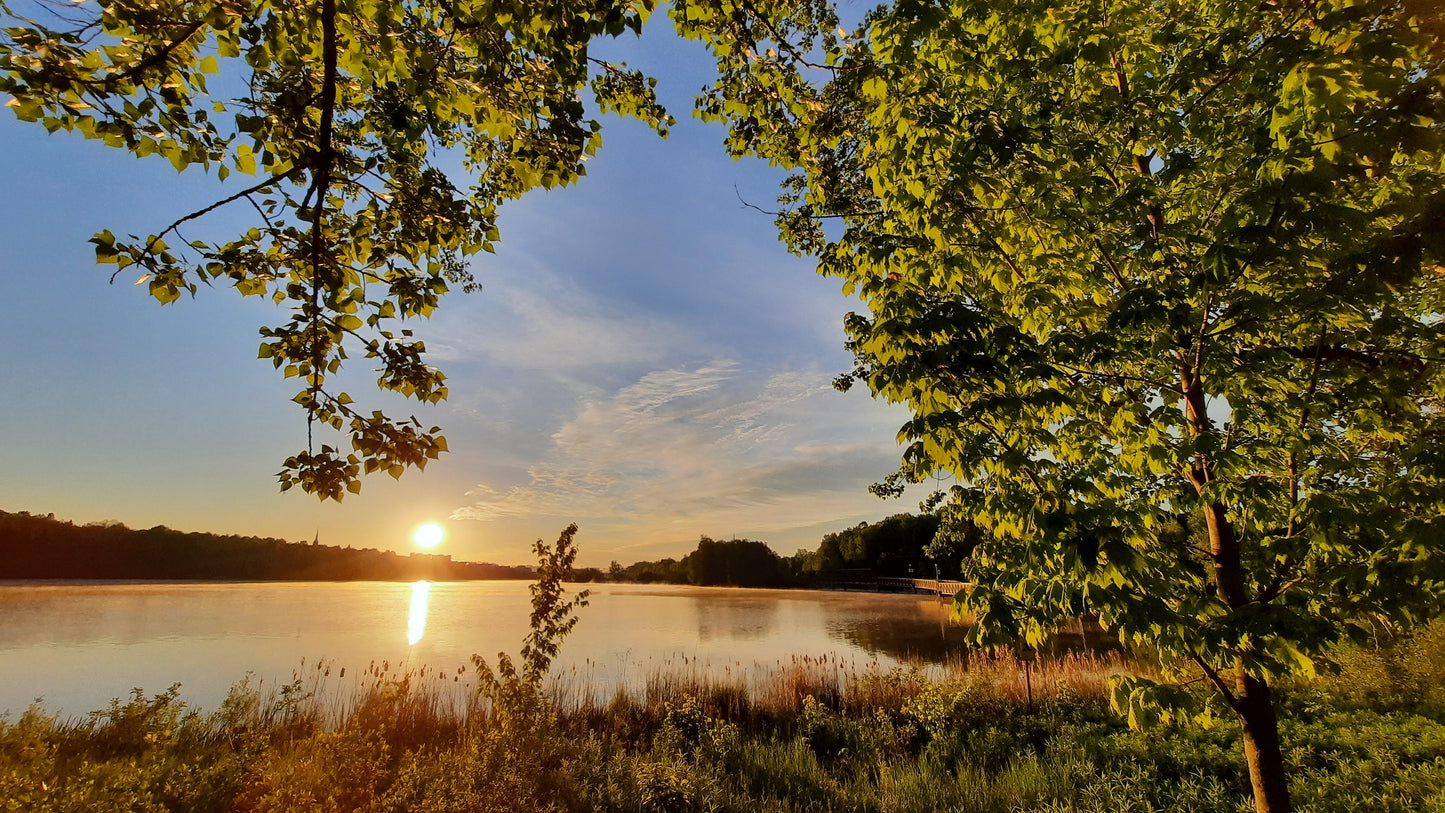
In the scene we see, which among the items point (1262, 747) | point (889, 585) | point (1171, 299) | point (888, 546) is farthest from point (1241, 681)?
point (888, 546)

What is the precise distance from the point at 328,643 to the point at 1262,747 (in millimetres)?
26561

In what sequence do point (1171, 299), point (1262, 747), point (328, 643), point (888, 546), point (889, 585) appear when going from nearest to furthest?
point (1171, 299)
point (1262, 747)
point (328, 643)
point (889, 585)
point (888, 546)

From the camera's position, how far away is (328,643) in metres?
20.7

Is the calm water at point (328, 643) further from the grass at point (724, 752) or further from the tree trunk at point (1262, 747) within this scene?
the tree trunk at point (1262, 747)

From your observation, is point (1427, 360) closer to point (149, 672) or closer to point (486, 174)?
point (486, 174)

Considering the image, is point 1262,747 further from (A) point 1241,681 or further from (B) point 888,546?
(B) point 888,546

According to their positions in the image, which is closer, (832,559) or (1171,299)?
(1171,299)

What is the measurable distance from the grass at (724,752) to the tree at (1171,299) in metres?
2.69

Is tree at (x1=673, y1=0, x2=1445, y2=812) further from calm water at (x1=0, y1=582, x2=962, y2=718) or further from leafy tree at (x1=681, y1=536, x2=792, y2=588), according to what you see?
leafy tree at (x1=681, y1=536, x2=792, y2=588)

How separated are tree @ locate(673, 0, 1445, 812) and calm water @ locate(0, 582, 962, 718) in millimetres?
12872

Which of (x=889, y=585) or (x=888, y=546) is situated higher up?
(x=888, y=546)

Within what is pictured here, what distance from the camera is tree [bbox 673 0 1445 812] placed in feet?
10.4

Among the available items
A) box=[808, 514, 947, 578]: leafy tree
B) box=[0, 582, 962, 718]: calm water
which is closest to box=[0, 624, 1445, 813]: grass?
box=[0, 582, 962, 718]: calm water

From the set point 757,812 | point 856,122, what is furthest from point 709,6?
point 757,812
